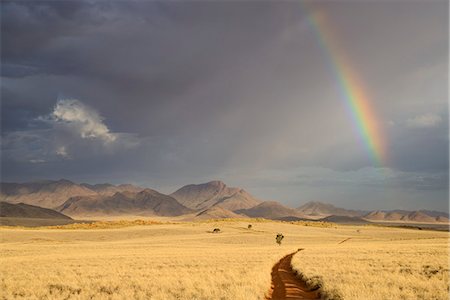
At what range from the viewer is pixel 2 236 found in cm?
9606

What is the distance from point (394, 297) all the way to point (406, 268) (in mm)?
12457

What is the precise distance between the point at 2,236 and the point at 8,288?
82.0 metres

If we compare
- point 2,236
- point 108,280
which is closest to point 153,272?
point 108,280

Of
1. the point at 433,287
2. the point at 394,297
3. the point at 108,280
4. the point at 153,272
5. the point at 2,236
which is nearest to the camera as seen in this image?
the point at 394,297

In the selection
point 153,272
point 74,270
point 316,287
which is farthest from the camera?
point 74,270

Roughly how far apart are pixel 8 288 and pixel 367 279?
18.3m

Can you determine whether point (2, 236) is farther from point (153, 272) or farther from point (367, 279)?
point (367, 279)

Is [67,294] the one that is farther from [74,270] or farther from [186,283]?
[74,270]

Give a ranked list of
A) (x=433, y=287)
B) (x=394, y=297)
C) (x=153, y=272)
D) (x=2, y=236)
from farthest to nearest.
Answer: (x=2, y=236) < (x=153, y=272) < (x=433, y=287) < (x=394, y=297)

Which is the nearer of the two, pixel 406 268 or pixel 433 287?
pixel 433 287

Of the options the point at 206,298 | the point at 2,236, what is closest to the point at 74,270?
the point at 206,298

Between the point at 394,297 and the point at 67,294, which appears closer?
the point at 394,297

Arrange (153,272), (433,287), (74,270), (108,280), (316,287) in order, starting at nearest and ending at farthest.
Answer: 1. (433,287)
2. (316,287)
3. (108,280)
4. (153,272)
5. (74,270)

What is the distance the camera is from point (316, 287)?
22016 millimetres
